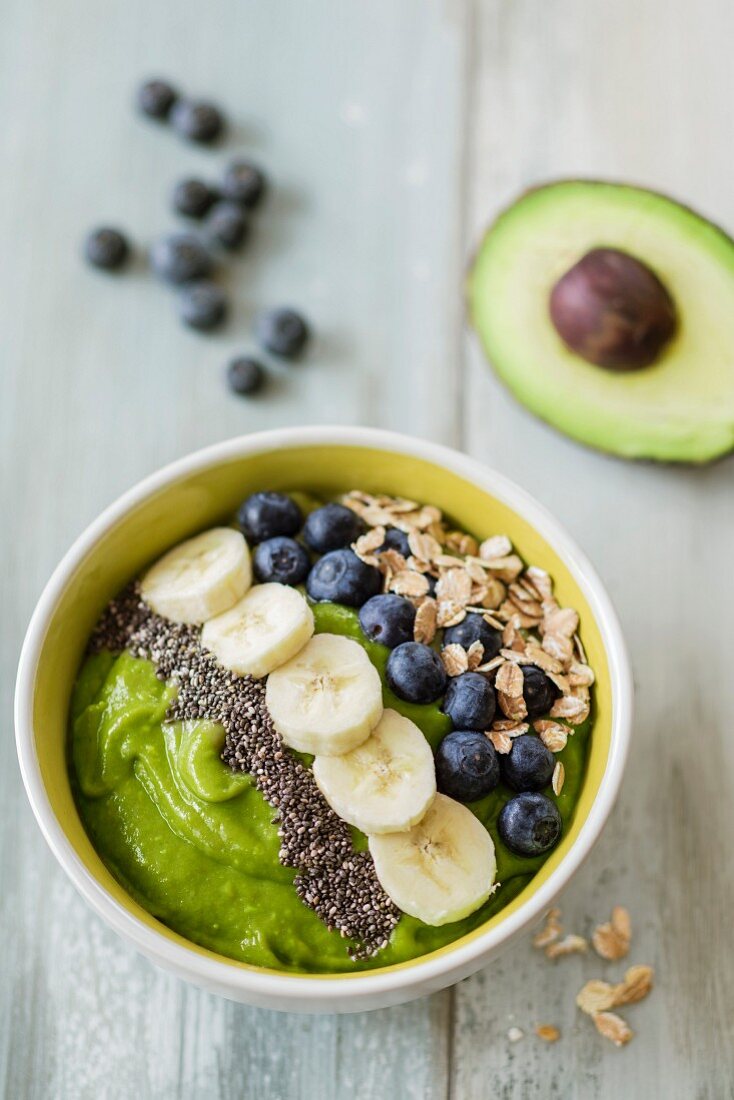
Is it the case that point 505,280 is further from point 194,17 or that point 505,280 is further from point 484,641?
point 194,17

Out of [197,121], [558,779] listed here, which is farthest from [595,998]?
[197,121]

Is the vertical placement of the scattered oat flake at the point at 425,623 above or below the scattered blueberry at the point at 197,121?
below

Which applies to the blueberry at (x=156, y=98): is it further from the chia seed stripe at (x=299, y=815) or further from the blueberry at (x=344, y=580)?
the chia seed stripe at (x=299, y=815)

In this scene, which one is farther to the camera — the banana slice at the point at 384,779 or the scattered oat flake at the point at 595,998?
the scattered oat flake at the point at 595,998

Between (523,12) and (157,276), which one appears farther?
(523,12)

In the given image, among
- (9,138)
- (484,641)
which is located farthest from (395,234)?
(484,641)

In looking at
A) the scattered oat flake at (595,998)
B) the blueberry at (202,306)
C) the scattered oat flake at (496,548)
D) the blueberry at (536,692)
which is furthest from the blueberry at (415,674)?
the blueberry at (202,306)
